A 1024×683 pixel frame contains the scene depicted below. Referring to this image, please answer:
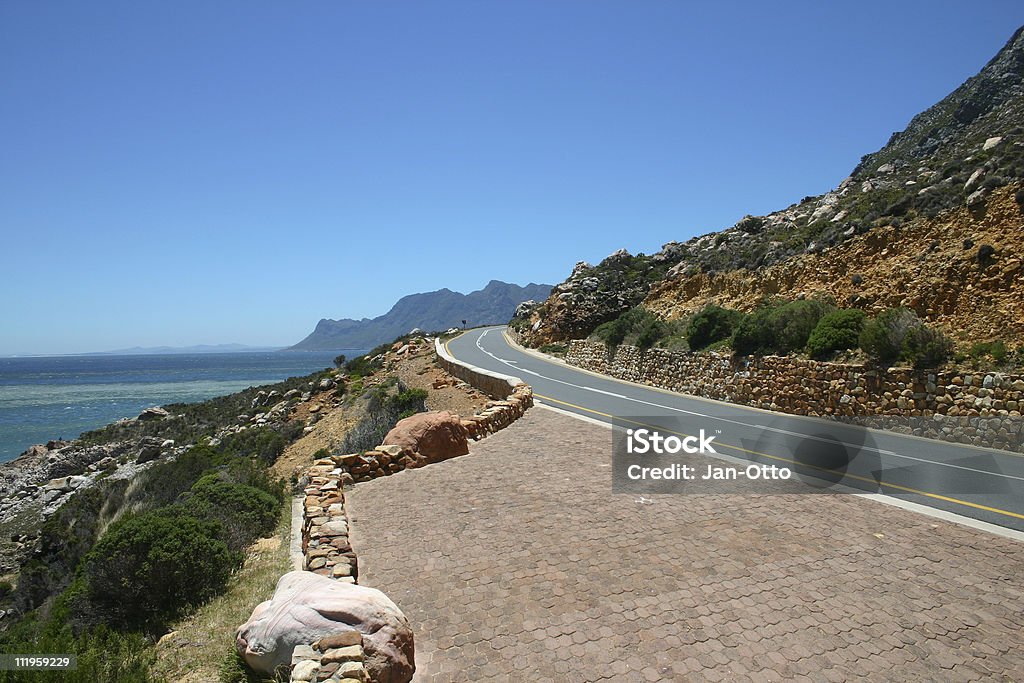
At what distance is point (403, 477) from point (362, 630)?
6472 mm

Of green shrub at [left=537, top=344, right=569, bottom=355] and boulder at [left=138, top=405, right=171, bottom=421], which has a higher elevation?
green shrub at [left=537, top=344, right=569, bottom=355]

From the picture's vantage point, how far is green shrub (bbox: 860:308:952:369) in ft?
47.8

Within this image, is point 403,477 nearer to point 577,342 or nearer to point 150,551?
point 150,551

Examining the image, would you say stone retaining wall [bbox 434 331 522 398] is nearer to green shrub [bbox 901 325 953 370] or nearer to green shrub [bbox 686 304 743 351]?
green shrub [bbox 686 304 743 351]

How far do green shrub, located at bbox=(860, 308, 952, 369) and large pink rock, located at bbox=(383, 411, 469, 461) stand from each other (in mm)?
11379

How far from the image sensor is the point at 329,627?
4.66 metres

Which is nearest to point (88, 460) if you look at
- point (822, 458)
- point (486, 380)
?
point (486, 380)

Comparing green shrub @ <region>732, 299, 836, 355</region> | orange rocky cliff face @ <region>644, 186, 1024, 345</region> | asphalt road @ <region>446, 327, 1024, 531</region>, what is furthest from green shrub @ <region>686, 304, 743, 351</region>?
asphalt road @ <region>446, 327, 1024, 531</region>

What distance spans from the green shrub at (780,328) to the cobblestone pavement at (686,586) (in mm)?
10946

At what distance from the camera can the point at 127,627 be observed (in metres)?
7.16

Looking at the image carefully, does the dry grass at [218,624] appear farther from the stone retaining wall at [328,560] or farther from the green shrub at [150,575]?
the stone retaining wall at [328,560]

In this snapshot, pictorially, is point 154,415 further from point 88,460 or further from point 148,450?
point 148,450

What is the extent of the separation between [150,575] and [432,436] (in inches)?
223

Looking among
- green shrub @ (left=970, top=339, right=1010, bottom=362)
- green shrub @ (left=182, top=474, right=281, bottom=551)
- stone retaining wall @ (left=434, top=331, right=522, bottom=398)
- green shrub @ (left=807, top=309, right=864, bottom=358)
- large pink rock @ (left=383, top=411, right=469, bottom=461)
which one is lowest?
green shrub @ (left=182, top=474, right=281, bottom=551)
